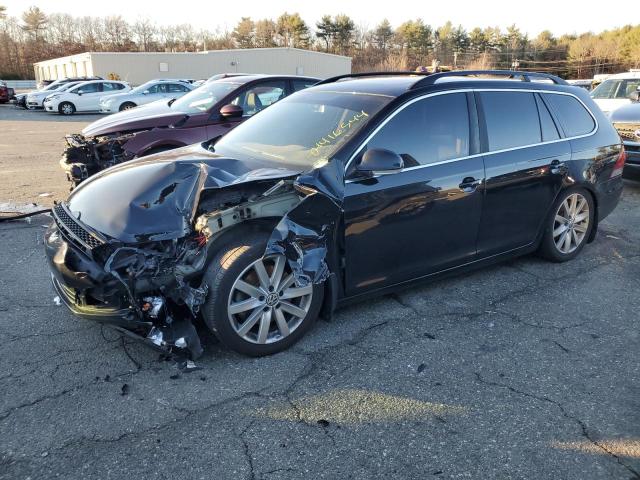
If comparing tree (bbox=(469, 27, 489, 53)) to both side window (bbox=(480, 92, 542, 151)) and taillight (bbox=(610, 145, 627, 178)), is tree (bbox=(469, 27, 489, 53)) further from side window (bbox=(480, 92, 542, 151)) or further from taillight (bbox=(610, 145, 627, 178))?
side window (bbox=(480, 92, 542, 151))

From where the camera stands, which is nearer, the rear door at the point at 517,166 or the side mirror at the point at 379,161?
the side mirror at the point at 379,161

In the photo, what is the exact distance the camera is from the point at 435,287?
4.48m

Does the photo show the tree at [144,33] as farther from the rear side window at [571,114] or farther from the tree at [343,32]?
the rear side window at [571,114]

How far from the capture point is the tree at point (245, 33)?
252ft

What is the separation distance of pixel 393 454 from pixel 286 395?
735 mm

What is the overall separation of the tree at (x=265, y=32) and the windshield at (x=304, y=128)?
7897 cm

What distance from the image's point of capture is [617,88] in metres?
12.6

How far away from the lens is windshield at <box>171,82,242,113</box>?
24.5 feet

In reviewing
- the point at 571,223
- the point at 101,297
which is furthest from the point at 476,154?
the point at 101,297

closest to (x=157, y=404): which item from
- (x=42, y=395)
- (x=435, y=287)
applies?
(x=42, y=395)

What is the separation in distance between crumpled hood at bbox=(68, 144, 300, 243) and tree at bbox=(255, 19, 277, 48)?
262 ft

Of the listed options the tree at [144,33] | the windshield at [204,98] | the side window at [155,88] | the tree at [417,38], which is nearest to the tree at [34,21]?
the tree at [144,33]

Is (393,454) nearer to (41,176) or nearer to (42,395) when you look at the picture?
(42,395)

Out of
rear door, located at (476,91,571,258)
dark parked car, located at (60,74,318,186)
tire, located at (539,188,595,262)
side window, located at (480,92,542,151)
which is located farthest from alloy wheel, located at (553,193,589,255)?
dark parked car, located at (60,74,318,186)
